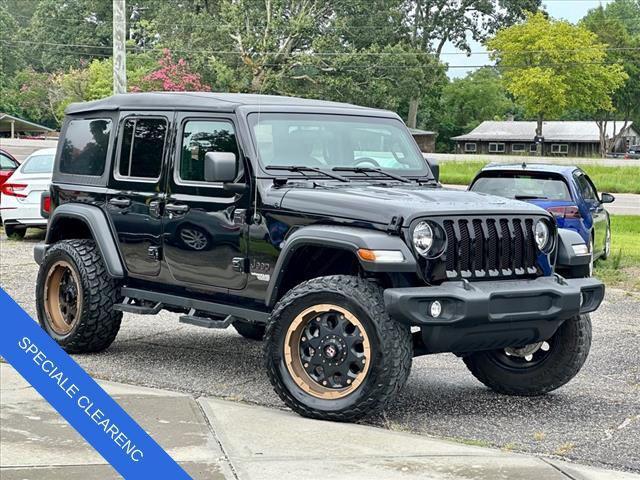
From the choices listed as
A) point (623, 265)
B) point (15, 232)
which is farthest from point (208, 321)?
point (15, 232)

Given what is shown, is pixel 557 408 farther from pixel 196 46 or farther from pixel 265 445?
pixel 196 46

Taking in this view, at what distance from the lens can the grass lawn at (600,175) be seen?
39.7 metres

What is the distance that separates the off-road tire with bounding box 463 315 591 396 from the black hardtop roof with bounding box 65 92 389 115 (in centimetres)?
217

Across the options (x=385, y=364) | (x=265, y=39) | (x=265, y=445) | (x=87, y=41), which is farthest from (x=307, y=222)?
(x=87, y=41)

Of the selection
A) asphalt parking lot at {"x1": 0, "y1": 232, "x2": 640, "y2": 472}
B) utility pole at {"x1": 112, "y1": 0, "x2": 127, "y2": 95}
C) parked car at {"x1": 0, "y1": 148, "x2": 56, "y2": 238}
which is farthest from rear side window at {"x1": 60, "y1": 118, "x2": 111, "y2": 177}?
utility pole at {"x1": 112, "y1": 0, "x2": 127, "y2": 95}

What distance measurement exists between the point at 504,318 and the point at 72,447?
2.50 m

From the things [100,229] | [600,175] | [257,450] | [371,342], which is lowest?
[600,175]

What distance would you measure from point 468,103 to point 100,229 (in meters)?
95.0

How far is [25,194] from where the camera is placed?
57.7 ft

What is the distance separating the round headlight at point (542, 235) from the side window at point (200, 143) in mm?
2085

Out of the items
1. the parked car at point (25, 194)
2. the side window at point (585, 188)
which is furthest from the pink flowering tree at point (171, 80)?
the side window at point (585, 188)

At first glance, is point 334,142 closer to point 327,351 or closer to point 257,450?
point 327,351

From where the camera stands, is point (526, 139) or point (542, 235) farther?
point (526, 139)

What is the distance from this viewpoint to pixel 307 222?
6695mm
